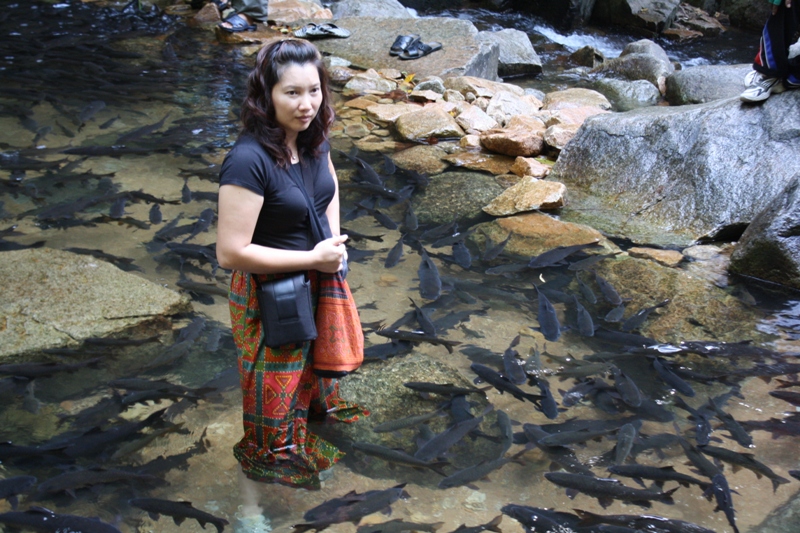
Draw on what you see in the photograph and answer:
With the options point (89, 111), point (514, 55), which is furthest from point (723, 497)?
point (514, 55)

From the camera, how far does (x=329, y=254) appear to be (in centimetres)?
232

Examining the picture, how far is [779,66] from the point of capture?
5727 millimetres

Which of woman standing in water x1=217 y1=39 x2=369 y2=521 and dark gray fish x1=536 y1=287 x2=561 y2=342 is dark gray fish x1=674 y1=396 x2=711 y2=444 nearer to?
dark gray fish x1=536 y1=287 x2=561 y2=342

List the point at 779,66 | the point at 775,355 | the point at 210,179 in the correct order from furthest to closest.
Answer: the point at 210,179
the point at 779,66
the point at 775,355

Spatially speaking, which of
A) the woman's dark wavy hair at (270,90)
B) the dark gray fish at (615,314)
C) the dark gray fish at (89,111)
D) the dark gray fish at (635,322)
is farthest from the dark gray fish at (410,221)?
the dark gray fish at (89,111)

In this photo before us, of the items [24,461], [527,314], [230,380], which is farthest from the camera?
[527,314]

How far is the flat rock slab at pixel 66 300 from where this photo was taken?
12.4 ft

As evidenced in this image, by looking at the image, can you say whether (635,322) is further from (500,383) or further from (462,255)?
(462,255)

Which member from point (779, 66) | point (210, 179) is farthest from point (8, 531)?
point (779, 66)

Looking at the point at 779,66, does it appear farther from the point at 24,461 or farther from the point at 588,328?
the point at 24,461

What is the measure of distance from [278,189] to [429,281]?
2500 millimetres

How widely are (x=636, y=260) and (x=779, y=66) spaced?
2.29 m

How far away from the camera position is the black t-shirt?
7.06ft

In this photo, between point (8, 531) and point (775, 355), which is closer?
point (8, 531)
